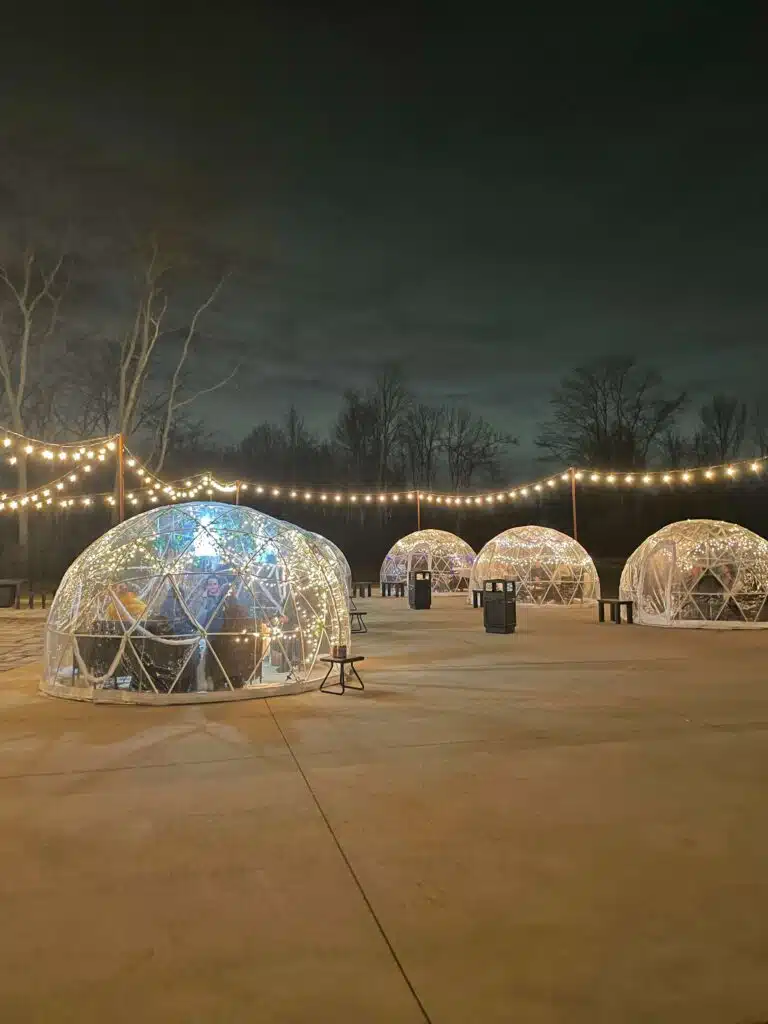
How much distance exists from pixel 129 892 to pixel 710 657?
431 inches

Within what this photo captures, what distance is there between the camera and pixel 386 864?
4.13 metres

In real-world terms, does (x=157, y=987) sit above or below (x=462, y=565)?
below

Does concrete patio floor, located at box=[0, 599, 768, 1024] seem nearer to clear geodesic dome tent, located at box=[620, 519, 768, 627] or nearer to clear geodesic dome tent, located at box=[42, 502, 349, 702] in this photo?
clear geodesic dome tent, located at box=[42, 502, 349, 702]

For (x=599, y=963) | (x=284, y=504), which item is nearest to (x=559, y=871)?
(x=599, y=963)

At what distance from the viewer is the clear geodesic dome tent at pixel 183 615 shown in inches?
355

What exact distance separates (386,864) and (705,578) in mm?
14844

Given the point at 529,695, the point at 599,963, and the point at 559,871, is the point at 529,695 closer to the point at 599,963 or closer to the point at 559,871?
the point at 559,871

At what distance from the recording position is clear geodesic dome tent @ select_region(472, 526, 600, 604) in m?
24.2

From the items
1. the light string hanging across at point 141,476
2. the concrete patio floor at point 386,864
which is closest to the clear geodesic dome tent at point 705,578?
the light string hanging across at point 141,476

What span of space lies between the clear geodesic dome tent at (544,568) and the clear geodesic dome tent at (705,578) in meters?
6.25

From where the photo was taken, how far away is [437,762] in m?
6.22

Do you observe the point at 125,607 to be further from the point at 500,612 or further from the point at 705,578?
the point at 705,578

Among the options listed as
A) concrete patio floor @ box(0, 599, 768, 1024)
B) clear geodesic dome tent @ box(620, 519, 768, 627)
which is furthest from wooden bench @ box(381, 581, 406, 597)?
concrete patio floor @ box(0, 599, 768, 1024)

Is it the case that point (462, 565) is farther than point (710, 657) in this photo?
Yes
